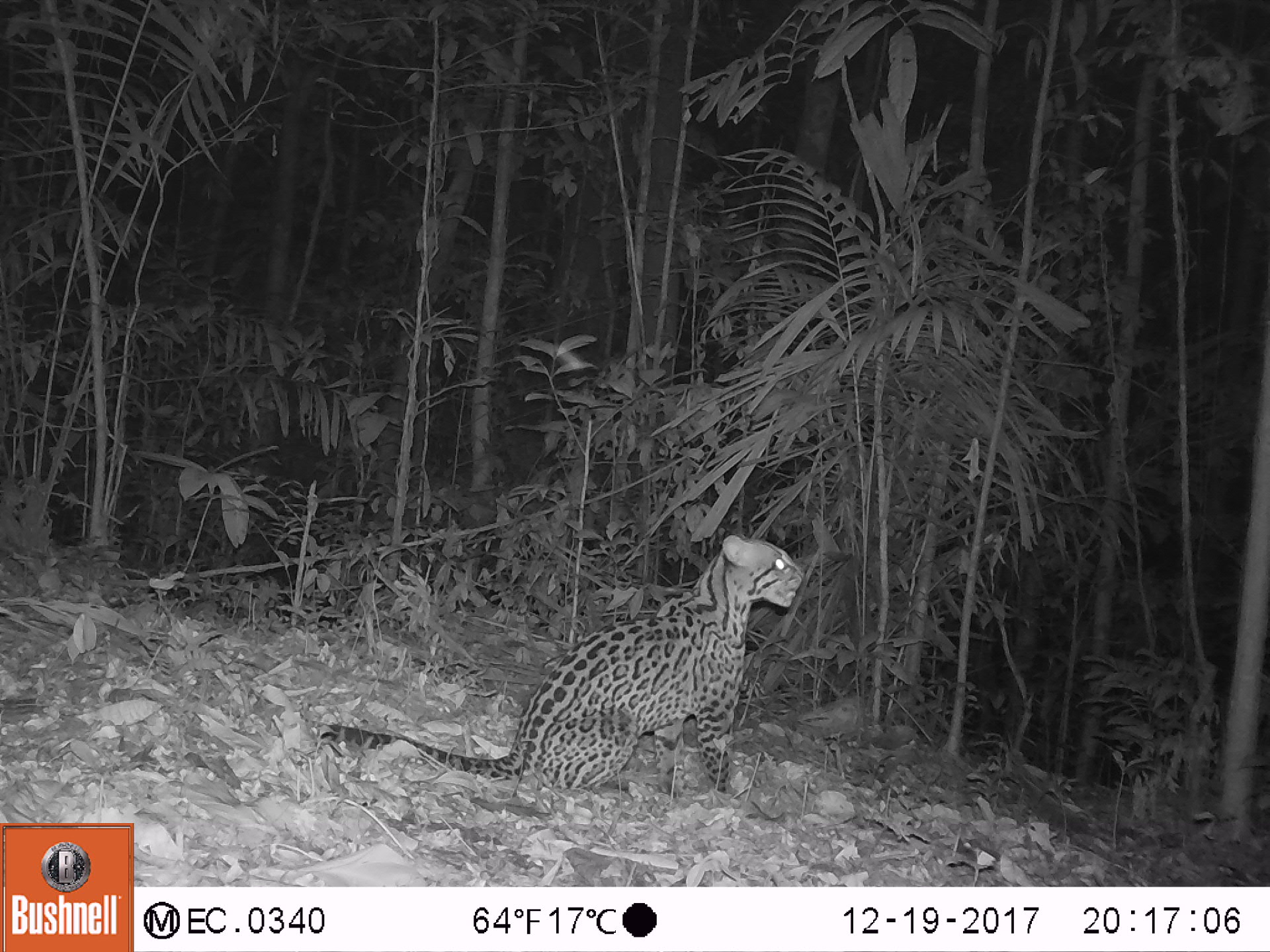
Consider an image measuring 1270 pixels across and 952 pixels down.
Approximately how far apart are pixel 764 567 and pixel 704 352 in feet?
8.78

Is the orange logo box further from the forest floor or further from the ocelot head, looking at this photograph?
the ocelot head

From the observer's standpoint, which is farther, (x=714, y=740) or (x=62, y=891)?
(x=714, y=740)

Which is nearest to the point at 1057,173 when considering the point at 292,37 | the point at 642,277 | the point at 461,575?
the point at 642,277

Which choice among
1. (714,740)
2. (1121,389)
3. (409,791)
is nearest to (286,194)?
(1121,389)

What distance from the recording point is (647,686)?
436 centimetres

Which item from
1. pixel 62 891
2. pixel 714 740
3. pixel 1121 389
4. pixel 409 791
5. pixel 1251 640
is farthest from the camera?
pixel 1121 389

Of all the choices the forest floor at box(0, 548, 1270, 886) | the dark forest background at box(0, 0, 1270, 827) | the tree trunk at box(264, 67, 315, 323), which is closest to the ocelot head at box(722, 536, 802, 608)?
the dark forest background at box(0, 0, 1270, 827)

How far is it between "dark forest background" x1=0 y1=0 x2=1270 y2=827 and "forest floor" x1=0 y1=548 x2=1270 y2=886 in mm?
435

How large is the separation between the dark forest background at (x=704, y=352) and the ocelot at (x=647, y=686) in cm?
37

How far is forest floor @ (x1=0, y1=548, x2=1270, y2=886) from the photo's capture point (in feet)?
10.1

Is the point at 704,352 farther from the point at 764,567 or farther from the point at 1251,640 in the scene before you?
the point at 1251,640

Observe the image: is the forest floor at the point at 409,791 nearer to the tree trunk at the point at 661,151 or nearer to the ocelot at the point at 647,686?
the ocelot at the point at 647,686

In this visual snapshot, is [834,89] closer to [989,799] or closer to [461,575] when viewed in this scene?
[461,575]

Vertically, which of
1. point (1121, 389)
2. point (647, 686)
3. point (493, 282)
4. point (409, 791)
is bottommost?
point (409, 791)
